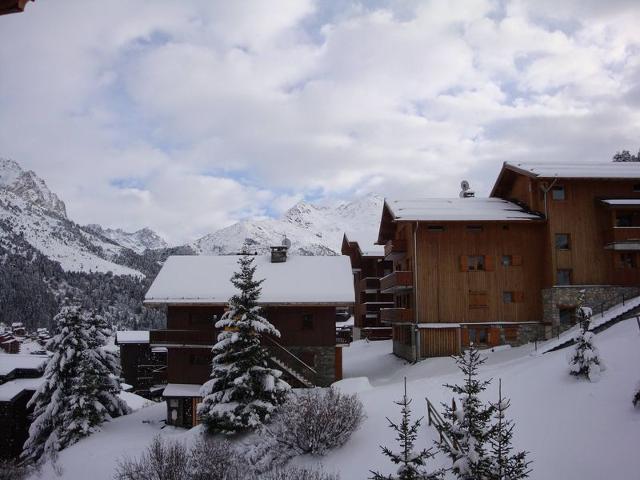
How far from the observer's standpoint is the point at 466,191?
44.2m

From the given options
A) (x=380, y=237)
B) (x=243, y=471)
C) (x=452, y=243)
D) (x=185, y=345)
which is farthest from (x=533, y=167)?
(x=243, y=471)

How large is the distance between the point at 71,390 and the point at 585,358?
2623cm

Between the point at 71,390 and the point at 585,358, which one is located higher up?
the point at 585,358

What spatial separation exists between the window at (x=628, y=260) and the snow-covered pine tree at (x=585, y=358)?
57.0 feet

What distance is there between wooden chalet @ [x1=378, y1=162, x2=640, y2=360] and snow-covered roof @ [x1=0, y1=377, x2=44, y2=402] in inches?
1136

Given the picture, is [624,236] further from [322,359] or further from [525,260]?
[322,359]

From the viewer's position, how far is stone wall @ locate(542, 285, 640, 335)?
33.9 metres

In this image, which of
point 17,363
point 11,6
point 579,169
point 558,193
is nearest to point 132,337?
point 17,363

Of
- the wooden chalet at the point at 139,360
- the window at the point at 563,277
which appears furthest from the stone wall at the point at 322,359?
the wooden chalet at the point at 139,360

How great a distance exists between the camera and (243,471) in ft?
58.9

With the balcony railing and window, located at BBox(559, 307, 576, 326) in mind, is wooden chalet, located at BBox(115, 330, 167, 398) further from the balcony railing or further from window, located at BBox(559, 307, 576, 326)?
the balcony railing

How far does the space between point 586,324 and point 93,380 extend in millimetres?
25163

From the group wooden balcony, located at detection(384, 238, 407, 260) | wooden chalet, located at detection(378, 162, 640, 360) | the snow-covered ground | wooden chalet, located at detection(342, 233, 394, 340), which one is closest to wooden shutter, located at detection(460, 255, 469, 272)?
wooden chalet, located at detection(378, 162, 640, 360)

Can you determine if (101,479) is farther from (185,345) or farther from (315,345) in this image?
(315,345)
